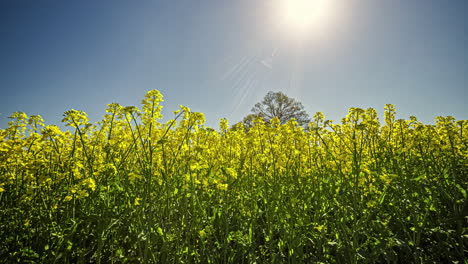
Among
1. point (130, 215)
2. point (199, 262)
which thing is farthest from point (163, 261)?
point (130, 215)

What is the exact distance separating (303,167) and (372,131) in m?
1.11

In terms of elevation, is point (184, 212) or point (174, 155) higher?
point (174, 155)

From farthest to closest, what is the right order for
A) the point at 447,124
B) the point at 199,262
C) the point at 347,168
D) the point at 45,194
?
the point at 447,124 < the point at 347,168 < the point at 45,194 < the point at 199,262

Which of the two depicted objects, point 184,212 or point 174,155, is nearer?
point 184,212

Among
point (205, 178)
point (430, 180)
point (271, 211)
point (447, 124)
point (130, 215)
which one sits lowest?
point (130, 215)

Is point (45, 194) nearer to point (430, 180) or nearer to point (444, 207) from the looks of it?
point (430, 180)

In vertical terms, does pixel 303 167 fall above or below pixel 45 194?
above

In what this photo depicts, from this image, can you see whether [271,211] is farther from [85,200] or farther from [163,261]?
[85,200]

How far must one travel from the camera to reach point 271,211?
226cm

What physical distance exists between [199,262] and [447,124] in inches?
161

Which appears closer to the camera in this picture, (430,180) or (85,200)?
(85,200)

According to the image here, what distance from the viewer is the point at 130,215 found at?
2111 millimetres

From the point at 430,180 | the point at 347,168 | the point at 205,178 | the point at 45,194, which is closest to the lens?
the point at 205,178

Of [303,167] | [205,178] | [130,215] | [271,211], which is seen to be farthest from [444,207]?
[130,215]
